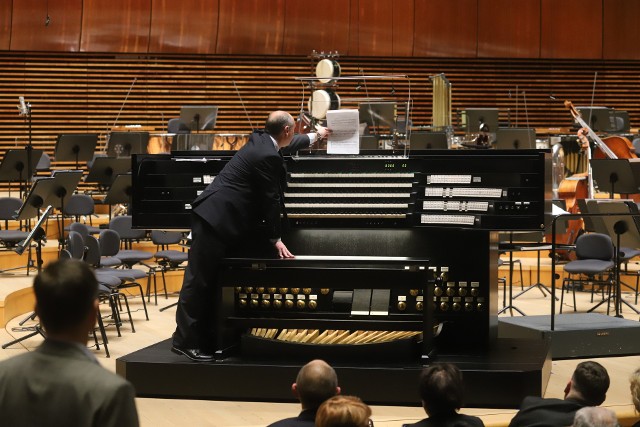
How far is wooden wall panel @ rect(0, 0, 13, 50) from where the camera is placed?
1335 cm

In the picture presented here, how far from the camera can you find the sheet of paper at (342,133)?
5.47 metres

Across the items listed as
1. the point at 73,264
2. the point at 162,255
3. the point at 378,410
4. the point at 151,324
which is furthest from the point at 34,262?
the point at 73,264

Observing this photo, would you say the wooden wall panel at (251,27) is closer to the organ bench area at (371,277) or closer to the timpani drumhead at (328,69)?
the timpani drumhead at (328,69)

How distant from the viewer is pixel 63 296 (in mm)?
1949

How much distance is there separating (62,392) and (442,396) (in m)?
1.85

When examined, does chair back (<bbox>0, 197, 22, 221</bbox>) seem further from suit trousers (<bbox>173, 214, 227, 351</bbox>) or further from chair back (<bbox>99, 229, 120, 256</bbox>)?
suit trousers (<bbox>173, 214, 227, 351</bbox>)

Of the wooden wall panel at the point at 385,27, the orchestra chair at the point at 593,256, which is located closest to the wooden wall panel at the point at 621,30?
the wooden wall panel at the point at 385,27

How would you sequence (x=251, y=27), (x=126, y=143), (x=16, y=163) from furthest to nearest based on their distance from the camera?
(x=251, y=27) < (x=126, y=143) < (x=16, y=163)

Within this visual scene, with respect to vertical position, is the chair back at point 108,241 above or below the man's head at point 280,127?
below

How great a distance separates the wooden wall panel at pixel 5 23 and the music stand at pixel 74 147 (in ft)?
11.5

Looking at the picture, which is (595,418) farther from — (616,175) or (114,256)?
(616,175)

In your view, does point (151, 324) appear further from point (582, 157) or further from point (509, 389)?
point (582, 157)

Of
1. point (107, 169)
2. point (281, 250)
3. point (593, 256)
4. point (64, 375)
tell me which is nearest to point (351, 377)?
point (281, 250)

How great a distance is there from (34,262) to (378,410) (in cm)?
527
